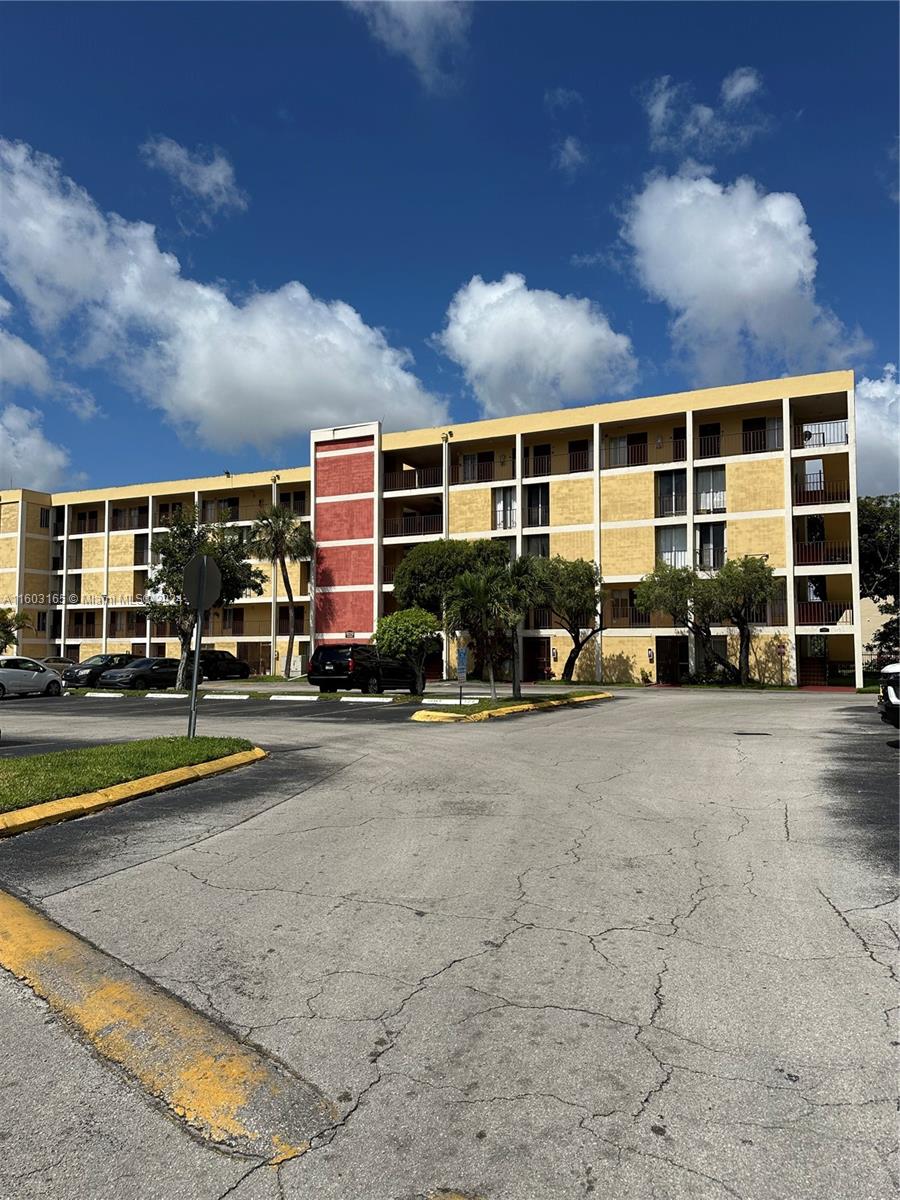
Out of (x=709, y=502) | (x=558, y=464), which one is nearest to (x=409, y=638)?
(x=709, y=502)

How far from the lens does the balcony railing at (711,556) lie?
151 feet

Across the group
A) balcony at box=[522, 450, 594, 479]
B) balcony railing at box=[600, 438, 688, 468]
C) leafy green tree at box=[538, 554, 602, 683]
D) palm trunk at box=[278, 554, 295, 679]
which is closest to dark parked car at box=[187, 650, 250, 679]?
palm trunk at box=[278, 554, 295, 679]

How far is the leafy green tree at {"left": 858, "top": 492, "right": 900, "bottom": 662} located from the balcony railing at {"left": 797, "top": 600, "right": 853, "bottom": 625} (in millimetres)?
10411

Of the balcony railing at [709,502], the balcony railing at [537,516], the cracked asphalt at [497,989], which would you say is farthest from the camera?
the balcony railing at [537,516]

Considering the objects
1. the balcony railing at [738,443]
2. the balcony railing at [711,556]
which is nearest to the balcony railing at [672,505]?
the balcony railing at [711,556]

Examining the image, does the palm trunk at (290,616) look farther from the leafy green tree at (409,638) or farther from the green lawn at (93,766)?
the green lawn at (93,766)

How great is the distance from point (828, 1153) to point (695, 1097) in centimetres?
46

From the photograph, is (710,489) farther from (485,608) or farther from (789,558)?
(485,608)

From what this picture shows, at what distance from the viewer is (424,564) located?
159ft

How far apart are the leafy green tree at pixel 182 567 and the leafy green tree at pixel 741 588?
73.3 ft

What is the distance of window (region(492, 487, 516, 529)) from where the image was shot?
170 feet

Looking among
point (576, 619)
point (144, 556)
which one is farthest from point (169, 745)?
point (144, 556)

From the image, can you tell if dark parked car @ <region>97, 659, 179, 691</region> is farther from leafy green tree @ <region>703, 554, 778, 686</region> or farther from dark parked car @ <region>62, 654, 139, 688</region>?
leafy green tree @ <region>703, 554, 778, 686</region>

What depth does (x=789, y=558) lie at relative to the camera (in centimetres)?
4356
